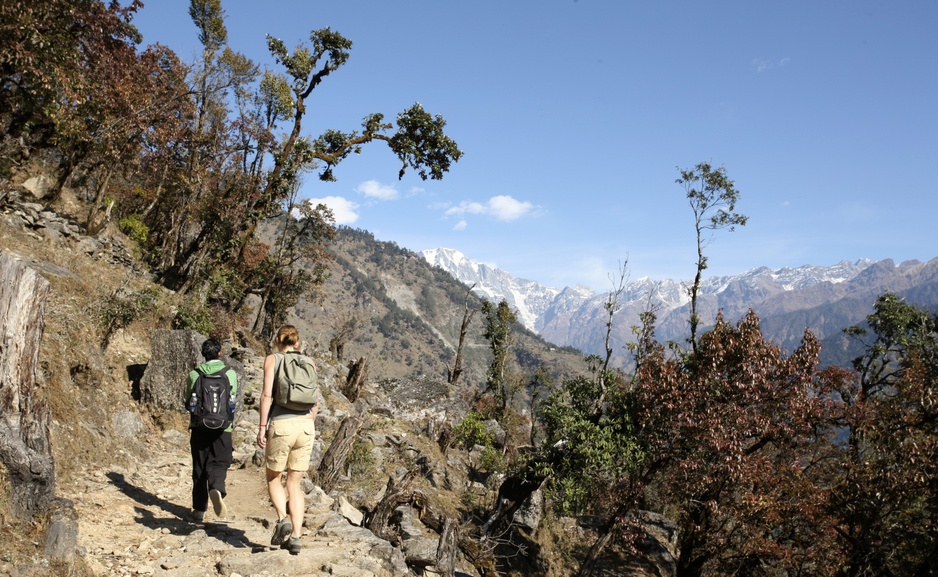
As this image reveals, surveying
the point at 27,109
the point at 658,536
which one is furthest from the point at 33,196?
A: the point at 658,536

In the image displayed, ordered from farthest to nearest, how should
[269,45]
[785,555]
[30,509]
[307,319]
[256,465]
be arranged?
[307,319] → [269,45] → [785,555] → [256,465] → [30,509]

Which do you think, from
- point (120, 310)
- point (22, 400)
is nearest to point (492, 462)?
point (120, 310)

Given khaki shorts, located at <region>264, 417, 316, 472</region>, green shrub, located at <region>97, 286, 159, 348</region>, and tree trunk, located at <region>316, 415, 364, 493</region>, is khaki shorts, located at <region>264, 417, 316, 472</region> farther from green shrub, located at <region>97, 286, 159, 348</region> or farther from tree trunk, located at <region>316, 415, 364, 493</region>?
green shrub, located at <region>97, 286, 159, 348</region>

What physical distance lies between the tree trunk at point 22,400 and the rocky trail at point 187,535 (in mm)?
785

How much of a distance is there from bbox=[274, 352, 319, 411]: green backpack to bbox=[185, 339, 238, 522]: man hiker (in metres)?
1.57

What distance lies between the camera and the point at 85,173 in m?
20.8

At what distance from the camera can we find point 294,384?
5.55 meters

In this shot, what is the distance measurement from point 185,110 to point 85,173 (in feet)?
16.0

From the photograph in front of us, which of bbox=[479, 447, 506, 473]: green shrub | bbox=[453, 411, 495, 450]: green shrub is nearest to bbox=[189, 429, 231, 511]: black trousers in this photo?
bbox=[479, 447, 506, 473]: green shrub

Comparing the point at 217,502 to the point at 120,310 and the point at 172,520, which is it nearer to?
the point at 172,520

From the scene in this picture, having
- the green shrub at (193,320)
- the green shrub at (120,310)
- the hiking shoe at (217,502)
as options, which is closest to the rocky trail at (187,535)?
the hiking shoe at (217,502)

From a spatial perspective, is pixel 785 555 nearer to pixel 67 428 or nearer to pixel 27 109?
pixel 67 428

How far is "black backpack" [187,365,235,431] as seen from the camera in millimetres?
6641

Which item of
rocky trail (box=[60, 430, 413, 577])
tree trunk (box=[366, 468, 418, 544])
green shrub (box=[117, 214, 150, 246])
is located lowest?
tree trunk (box=[366, 468, 418, 544])
